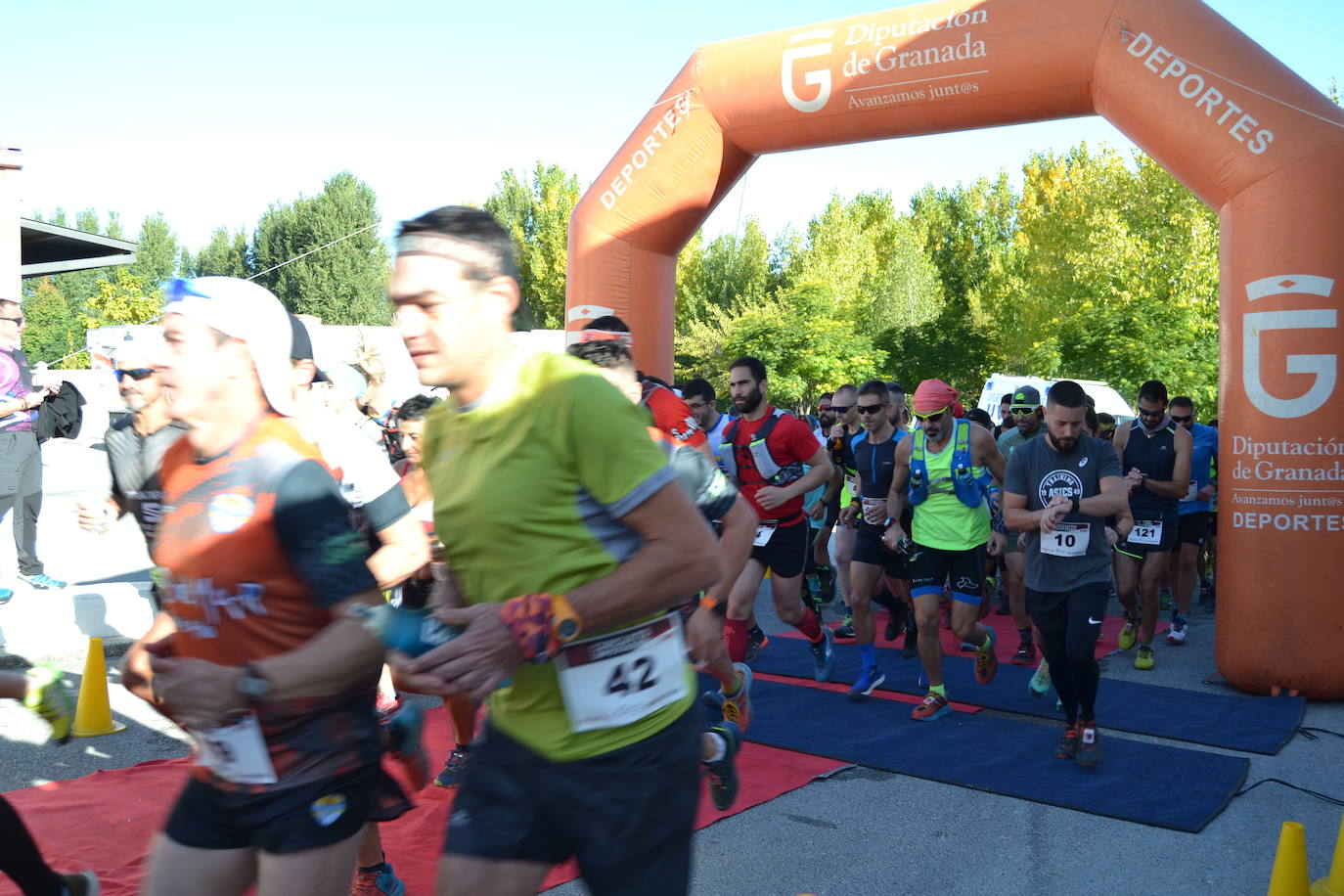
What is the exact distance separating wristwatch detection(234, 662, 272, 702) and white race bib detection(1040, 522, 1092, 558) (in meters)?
4.50

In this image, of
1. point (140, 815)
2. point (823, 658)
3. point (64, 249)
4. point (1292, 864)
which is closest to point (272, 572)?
point (1292, 864)

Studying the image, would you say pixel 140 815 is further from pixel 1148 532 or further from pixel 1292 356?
pixel 1148 532

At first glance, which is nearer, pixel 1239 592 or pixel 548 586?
pixel 548 586

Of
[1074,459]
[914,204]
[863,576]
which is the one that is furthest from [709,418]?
[914,204]

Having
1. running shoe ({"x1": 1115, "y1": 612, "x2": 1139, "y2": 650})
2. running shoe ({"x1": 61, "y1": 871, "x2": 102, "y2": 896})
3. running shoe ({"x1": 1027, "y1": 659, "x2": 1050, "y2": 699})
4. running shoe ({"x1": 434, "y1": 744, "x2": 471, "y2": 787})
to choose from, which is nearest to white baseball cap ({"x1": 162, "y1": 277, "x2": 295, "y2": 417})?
running shoe ({"x1": 61, "y1": 871, "x2": 102, "y2": 896})

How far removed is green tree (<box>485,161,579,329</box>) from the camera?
49312 mm

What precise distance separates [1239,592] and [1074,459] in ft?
6.74

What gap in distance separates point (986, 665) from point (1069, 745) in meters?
1.57

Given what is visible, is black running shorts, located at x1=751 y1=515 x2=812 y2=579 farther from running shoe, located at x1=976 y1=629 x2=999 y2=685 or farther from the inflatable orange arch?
the inflatable orange arch

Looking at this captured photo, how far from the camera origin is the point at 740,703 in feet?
12.9

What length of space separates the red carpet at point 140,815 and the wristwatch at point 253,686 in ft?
7.32

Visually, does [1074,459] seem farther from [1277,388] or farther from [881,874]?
[881,874]

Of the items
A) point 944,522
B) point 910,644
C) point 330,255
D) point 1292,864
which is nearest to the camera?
point 1292,864

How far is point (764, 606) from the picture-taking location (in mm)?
10500
